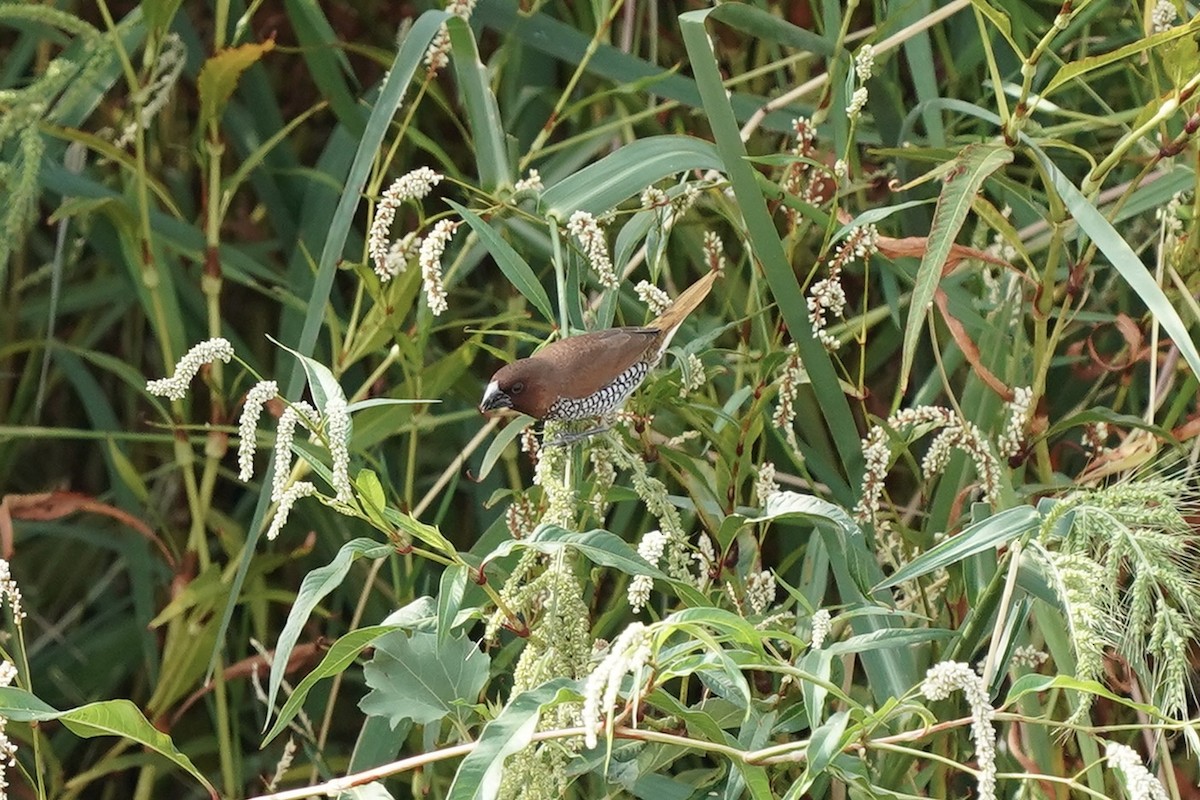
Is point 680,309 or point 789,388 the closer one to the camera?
point 789,388

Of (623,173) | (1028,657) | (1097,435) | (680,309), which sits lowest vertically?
(1028,657)

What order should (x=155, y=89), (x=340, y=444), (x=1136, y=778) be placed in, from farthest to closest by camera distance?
(x=155, y=89), (x=340, y=444), (x=1136, y=778)

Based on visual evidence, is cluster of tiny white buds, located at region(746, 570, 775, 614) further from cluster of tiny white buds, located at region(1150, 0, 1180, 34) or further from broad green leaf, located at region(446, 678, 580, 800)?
cluster of tiny white buds, located at region(1150, 0, 1180, 34)

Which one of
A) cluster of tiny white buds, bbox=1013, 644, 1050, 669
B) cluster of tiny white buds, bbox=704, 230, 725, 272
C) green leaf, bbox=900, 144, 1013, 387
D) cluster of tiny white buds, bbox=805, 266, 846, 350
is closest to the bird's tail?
cluster of tiny white buds, bbox=704, 230, 725, 272

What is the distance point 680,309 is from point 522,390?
163 millimetres

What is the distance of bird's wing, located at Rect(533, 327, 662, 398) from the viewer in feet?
3.00

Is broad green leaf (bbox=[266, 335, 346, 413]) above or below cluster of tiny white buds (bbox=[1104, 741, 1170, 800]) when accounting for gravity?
above

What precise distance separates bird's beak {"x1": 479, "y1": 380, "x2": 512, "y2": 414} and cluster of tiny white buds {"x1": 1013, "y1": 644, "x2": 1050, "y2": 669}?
0.37 meters

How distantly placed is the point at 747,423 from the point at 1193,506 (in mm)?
272

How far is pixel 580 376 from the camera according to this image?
36.1 inches

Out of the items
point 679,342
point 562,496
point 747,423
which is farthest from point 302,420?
point 679,342

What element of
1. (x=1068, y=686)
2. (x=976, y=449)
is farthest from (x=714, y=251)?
(x=1068, y=686)

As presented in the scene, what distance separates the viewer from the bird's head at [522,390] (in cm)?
95

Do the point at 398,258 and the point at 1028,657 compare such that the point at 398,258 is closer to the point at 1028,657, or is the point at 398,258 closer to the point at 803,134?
the point at 803,134
